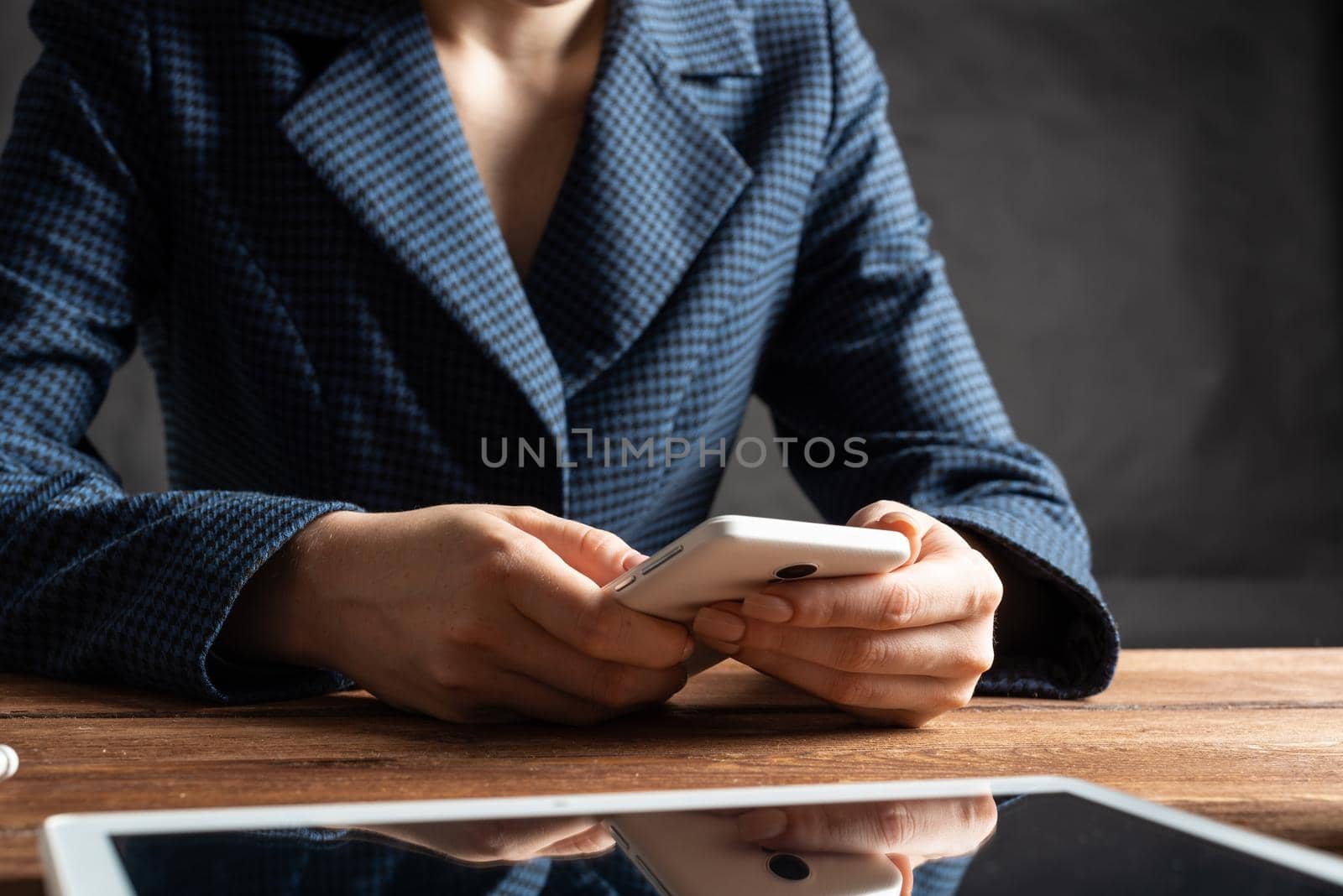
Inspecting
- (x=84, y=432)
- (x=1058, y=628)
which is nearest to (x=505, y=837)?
(x=1058, y=628)

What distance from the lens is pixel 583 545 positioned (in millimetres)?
550

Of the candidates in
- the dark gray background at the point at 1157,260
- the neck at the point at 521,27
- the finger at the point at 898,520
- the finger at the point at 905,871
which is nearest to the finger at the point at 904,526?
the finger at the point at 898,520

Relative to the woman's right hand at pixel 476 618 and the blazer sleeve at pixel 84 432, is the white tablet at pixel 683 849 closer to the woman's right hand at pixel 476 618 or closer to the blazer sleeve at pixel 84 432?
the woman's right hand at pixel 476 618

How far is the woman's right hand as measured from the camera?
0.52 meters

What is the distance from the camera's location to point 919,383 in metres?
0.90

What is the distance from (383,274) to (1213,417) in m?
2.00

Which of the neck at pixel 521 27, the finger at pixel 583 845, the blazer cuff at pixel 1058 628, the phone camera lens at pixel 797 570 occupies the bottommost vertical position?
the blazer cuff at pixel 1058 628

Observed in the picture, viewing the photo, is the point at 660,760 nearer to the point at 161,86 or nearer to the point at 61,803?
the point at 61,803

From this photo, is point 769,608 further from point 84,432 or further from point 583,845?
point 84,432

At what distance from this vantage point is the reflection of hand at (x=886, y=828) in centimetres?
35

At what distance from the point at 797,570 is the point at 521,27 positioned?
607 mm

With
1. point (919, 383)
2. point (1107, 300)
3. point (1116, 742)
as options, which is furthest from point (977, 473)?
point (1107, 300)

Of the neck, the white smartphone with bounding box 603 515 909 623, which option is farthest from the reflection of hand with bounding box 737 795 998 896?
the neck

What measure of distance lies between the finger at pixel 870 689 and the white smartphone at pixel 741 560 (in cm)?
4
